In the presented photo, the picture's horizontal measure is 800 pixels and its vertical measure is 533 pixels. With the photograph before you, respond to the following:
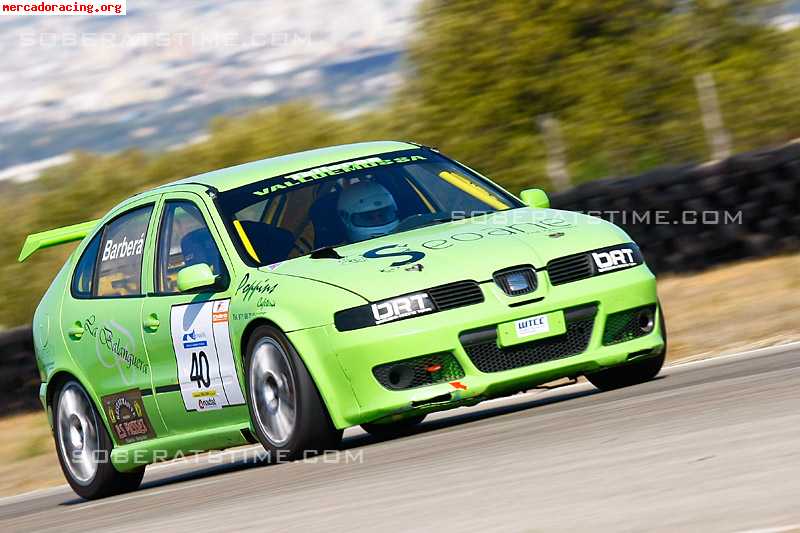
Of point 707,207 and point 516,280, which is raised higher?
point 516,280

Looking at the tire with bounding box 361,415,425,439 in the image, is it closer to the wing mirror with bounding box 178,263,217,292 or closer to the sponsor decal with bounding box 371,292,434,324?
the wing mirror with bounding box 178,263,217,292

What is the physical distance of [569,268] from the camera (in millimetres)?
7438

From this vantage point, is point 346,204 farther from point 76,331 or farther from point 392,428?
point 76,331

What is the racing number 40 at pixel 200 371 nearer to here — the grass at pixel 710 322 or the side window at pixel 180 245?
the side window at pixel 180 245

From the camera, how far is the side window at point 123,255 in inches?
337

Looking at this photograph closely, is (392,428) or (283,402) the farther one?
(392,428)

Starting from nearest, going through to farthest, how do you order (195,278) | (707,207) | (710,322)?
1. (195,278)
2. (710,322)
3. (707,207)

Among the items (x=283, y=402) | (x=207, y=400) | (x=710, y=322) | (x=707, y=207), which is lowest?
(x=710, y=322)

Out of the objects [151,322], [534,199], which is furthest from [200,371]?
[534,199]

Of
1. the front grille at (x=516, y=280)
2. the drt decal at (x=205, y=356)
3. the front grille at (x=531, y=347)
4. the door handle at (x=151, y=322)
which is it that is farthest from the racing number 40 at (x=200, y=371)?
the front grille at (x=516, y=280)

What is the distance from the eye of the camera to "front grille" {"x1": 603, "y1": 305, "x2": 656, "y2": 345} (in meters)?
7.49

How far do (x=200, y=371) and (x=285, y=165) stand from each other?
1.29 metres

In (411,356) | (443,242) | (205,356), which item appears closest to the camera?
(411,356)

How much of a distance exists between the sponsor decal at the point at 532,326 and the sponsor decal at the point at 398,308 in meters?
0.41
